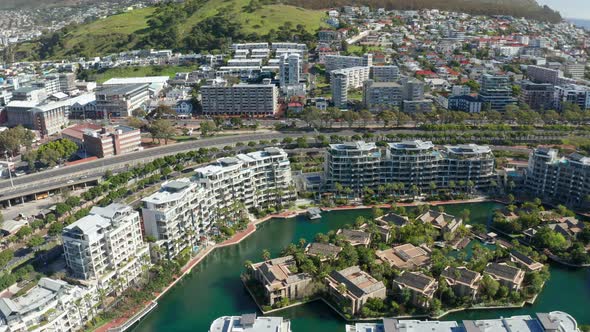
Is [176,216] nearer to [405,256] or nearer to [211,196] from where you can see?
[211,196]

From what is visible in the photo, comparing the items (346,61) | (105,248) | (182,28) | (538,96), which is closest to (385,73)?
(346,61)

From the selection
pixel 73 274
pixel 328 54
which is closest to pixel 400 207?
pixel 73 274

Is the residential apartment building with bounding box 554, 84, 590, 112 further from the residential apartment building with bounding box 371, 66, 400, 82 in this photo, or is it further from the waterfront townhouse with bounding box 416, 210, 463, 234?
the waterfront townhouse with bounding box 416, 210, 463, 234

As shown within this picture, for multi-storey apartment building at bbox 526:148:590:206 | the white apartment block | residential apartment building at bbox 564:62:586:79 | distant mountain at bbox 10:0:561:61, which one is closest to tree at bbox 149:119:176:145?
the white apartment block

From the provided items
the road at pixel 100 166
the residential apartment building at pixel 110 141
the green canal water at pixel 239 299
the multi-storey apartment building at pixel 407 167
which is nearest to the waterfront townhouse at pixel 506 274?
the green canal water at pixel 239 299

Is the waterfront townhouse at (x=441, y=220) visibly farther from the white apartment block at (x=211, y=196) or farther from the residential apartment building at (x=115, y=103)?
the residential apartment building at (x=115, y=103)
